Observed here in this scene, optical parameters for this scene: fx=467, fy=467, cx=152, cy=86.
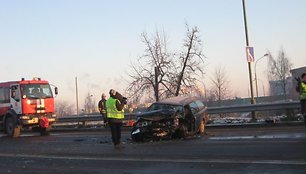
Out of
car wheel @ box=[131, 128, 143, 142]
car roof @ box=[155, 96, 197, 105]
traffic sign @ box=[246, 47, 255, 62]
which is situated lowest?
car wheel @ box=[131, 128, 143, 142]

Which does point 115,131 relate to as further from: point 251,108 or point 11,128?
point 11,128

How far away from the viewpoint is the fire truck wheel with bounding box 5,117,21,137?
887 inches

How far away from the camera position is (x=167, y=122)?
49.5 feet

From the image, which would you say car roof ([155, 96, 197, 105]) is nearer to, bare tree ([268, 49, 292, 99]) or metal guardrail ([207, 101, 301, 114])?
metal guardrail ([207, 101, 301, 114])

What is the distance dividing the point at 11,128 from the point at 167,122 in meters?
10.7

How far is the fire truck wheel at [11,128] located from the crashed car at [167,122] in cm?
918

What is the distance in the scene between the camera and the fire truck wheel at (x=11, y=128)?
22531 mm

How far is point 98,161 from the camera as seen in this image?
10.9 metres

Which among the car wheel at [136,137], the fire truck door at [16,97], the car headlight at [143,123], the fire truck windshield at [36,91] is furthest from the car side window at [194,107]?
the fire truck door at [16,97]

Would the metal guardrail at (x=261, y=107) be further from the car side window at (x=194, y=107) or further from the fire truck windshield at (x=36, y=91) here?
the fire truck windshield at (x=36, y=91)

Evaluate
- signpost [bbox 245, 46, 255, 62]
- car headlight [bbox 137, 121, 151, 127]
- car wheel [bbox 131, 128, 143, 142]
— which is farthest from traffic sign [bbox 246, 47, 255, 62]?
car wheel [bbox 131, 128, 143, 142]

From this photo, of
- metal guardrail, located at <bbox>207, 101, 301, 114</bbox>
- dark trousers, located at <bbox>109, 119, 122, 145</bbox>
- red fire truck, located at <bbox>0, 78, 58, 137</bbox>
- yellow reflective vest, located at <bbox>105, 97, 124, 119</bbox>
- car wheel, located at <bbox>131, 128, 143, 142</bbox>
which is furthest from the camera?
red fire truck, located at <bbox>0, 78, 58, 137</bbox>

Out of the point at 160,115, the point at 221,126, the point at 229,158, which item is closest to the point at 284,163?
the point at 229,158

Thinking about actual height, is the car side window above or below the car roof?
below
